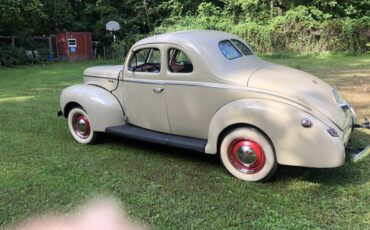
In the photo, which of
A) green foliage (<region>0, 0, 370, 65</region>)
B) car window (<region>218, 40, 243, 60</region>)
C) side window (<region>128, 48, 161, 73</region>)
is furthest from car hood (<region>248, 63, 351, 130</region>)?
green foliage (<region>0, 0, 370, 65</region>)

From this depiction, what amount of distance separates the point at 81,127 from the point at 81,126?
0.05 ft

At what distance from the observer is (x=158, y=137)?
5.13 metres

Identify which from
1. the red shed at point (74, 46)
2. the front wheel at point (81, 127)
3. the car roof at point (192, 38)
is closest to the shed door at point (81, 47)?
the red shed at point (74, 46)

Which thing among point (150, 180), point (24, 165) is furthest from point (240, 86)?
point (24, 165)

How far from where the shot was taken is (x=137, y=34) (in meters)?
26.3

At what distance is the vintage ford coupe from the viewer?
409cm

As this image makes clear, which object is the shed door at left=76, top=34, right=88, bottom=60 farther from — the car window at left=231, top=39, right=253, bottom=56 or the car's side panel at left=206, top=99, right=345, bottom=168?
the car's side panel at left=206, top=99, right=345, bottom=168

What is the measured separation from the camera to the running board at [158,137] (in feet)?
15.6

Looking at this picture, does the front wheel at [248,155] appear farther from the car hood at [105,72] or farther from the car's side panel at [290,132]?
the car hood at [105,72]

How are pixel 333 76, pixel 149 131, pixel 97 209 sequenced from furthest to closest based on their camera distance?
1. pixel 333 76
2. pixel 149 131
3. pixel 97 209

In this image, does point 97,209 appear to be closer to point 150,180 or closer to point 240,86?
point 150,180

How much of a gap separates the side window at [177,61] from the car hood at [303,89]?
35.7 inches

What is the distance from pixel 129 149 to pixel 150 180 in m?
1.22

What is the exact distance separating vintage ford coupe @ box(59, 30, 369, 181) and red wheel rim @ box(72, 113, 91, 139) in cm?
2
